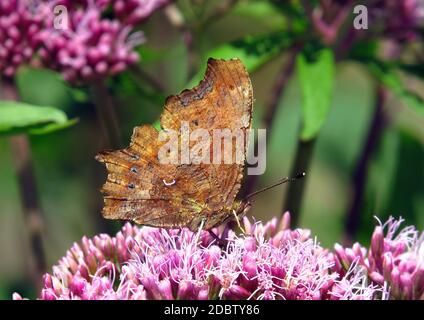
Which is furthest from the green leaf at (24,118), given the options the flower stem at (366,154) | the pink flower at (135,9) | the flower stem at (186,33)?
the flower stem at (366,154)

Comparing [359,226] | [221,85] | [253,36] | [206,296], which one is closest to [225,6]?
[253,36]

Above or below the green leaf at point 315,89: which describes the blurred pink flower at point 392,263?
below

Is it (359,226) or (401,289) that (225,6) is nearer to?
(359,226)

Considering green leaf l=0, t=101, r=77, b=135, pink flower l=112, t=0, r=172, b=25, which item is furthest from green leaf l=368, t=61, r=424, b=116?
green leaf l=0, t=101, r=77, b=135

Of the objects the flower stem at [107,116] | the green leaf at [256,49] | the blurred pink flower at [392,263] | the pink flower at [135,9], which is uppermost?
the pink flower at [135,9]

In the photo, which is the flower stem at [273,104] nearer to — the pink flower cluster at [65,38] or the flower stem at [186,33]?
the flower stem at [186,33]

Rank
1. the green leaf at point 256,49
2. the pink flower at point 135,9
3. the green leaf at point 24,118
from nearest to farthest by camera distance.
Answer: the green leaf at point 24,118 → the green leaf at point 256,49 → the pink flower at point 135,9

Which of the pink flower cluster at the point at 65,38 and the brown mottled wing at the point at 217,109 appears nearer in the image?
the brown mottled wing at the point at 217,109
